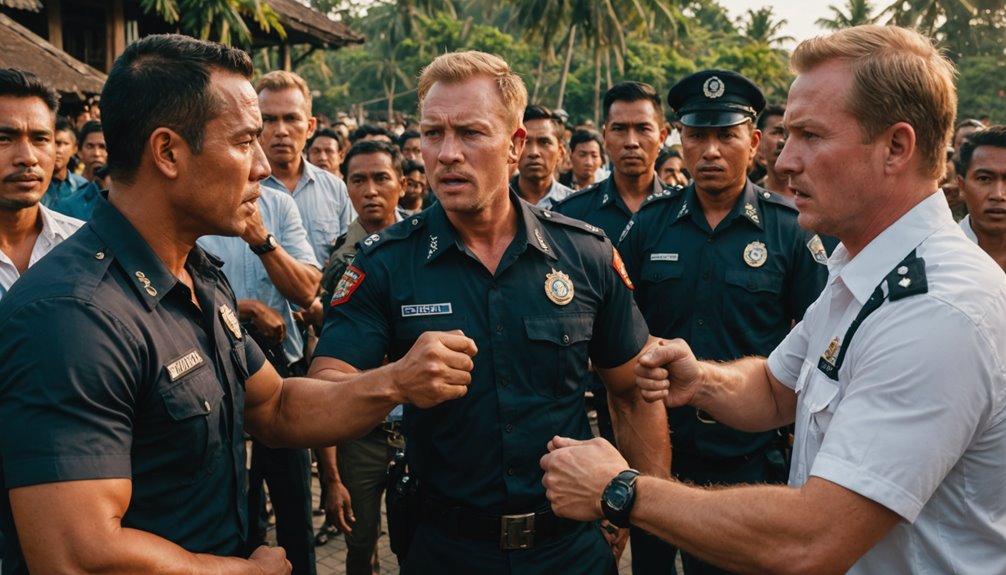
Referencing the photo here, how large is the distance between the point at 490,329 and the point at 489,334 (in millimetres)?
18

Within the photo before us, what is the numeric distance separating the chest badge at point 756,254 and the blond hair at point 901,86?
72.7 inches

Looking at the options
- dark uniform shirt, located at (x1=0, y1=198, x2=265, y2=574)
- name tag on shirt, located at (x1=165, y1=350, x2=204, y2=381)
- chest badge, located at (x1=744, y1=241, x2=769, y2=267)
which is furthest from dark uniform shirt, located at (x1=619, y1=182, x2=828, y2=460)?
name tag on shirt, located at (x1=165, y1=350, x2=204, y2=381)

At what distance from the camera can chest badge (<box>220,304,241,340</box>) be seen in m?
2.31

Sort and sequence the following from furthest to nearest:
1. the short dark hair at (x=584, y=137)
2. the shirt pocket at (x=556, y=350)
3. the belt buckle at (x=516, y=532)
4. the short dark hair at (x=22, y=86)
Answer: the short dark hair at (x=584, y=137)
the short dark hair at (x=22, y=86)
the shirt pocket at (x=556, y=350)
the belt buckle at (x=516, y=532)

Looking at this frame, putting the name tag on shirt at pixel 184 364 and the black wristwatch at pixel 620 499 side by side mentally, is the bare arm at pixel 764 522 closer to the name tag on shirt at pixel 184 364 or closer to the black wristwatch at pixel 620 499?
the black wristwatch at pixel 620 499

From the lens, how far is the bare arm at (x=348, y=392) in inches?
88.6

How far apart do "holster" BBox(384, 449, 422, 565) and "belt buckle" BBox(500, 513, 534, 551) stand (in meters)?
0.35

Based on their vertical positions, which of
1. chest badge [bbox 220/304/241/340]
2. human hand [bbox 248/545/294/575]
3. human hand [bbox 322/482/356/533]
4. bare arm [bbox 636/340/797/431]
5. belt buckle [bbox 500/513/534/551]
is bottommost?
human hand [bbox 322/482/356/533]

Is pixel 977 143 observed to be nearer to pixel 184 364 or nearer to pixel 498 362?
pixel 498 362

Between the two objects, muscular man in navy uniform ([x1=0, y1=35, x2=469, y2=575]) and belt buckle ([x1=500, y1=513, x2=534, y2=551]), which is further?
belt buckle ([x1=500, y1=513, x2=534, y2=551])

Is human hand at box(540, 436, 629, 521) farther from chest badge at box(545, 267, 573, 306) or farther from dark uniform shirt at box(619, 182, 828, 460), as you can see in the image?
dark uniform shirt at box(619, 182, 828, 460)

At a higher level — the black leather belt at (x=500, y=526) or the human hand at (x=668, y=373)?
the human hand at (x=668, y=373)

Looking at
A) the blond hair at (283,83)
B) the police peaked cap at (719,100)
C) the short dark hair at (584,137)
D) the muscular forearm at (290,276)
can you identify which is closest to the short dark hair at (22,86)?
the muscular forearm at (290,276)

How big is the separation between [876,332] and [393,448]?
2.89 metres
